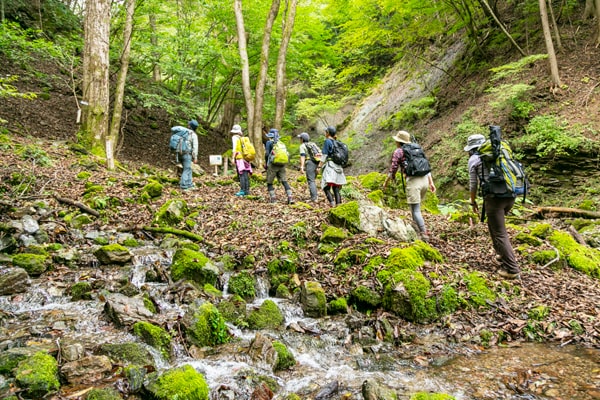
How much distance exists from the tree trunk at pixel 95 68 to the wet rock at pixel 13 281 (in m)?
7.20

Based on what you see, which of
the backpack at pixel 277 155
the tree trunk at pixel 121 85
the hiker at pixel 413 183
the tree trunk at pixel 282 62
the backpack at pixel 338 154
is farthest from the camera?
the tree trunk at pixel 282 62

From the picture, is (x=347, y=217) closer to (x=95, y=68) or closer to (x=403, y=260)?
(x=403, y=260)

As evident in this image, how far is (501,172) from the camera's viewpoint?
5168 mm

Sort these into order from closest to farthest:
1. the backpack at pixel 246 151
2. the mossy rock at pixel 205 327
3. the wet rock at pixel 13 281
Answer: the mossy rock at pixel 205 327 → the wet rock at pixel 13 281 → the backpack at pixel 246 151

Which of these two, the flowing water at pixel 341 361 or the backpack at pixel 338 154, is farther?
the backpack at pixel 338 154

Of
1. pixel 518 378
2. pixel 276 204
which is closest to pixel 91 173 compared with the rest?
pixel 276 204

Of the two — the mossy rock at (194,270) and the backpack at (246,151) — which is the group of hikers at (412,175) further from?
the mossy rock at (194,270)

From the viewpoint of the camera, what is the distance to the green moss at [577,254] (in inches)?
234

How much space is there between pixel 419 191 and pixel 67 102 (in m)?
14.5

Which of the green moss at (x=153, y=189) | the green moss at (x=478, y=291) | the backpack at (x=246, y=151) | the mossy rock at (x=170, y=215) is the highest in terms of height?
the backpack at (x=246, y=151)

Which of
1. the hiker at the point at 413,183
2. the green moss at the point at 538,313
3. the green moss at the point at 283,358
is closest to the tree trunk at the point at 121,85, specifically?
the hiker at the point at 413,183

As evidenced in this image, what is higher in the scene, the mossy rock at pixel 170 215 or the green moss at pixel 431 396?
the mossy rock at pixel 170 215

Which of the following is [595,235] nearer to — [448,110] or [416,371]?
[416,371]

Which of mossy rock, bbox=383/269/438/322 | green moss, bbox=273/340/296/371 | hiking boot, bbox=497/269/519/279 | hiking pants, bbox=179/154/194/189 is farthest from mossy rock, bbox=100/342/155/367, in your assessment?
hiking pants, bbox=179/154/194/189
